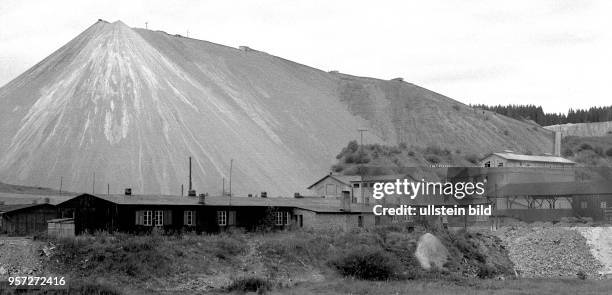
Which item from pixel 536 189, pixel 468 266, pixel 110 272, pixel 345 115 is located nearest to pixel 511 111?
pixel 345 115

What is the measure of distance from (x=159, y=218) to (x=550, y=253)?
1921cm

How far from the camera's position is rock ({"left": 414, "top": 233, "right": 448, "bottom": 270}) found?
42.2 meters

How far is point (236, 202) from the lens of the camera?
45969mm

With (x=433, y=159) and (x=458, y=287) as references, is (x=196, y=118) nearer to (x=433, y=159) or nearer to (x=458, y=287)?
(x=433, y=159)

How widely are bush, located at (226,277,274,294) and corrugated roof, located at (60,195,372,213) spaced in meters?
7.76

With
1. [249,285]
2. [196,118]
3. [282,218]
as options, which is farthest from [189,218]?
[196,118]

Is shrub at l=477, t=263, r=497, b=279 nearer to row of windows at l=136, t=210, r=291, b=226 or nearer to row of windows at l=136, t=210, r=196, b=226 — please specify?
row of windows at l=136, t=210, r=291, b=226

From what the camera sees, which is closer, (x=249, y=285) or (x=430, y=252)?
(x=249, y=285)

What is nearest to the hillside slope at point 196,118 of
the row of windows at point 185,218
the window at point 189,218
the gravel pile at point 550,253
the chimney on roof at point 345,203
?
the chimney on roof at point 345,203

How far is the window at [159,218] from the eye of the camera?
137 ft

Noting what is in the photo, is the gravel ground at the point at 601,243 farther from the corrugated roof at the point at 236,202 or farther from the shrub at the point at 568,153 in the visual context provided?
the shrub at the point at 568,153

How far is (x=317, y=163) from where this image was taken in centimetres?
9444

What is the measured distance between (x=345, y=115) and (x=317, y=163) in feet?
79.7

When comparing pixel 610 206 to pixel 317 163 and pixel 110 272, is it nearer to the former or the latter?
pixel 110 272
